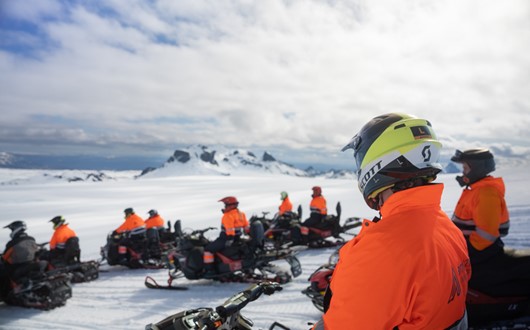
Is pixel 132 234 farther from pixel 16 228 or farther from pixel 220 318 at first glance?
pixel 220 318

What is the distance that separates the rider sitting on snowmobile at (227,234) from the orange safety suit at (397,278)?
6.11m

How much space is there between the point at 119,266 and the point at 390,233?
10.9 metres

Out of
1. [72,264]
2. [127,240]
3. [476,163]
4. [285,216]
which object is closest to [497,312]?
[476,163]

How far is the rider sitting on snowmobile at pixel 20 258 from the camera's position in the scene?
6815mm

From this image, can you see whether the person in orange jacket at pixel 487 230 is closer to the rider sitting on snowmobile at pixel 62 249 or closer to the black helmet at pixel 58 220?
the rider sitting on snowmobile at pixel 62 249

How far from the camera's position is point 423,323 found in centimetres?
133

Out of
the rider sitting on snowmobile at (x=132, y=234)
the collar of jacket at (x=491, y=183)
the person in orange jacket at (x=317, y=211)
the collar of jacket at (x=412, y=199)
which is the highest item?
the collar of jacket at (x=412, y=199)

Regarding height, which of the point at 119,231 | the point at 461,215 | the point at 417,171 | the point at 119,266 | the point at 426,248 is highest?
the point at 417,171

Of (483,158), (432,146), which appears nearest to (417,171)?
(432,146)

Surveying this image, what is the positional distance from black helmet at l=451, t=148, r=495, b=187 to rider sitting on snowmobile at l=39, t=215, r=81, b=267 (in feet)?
29.6

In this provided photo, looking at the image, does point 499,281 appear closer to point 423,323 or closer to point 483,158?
point 483,158

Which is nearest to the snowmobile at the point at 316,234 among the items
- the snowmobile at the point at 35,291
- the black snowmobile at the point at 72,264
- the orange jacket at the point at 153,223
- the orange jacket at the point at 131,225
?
the orange jacket at the point at 153,223

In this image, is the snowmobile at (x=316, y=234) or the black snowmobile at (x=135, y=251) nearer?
the black snowmobile at (x=135, y=251)

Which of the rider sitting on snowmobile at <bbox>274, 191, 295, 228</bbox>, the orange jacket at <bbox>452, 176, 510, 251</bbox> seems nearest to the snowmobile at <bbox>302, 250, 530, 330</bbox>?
the orange jacket at <bbox>452, 176, 510, 251</bbox>
